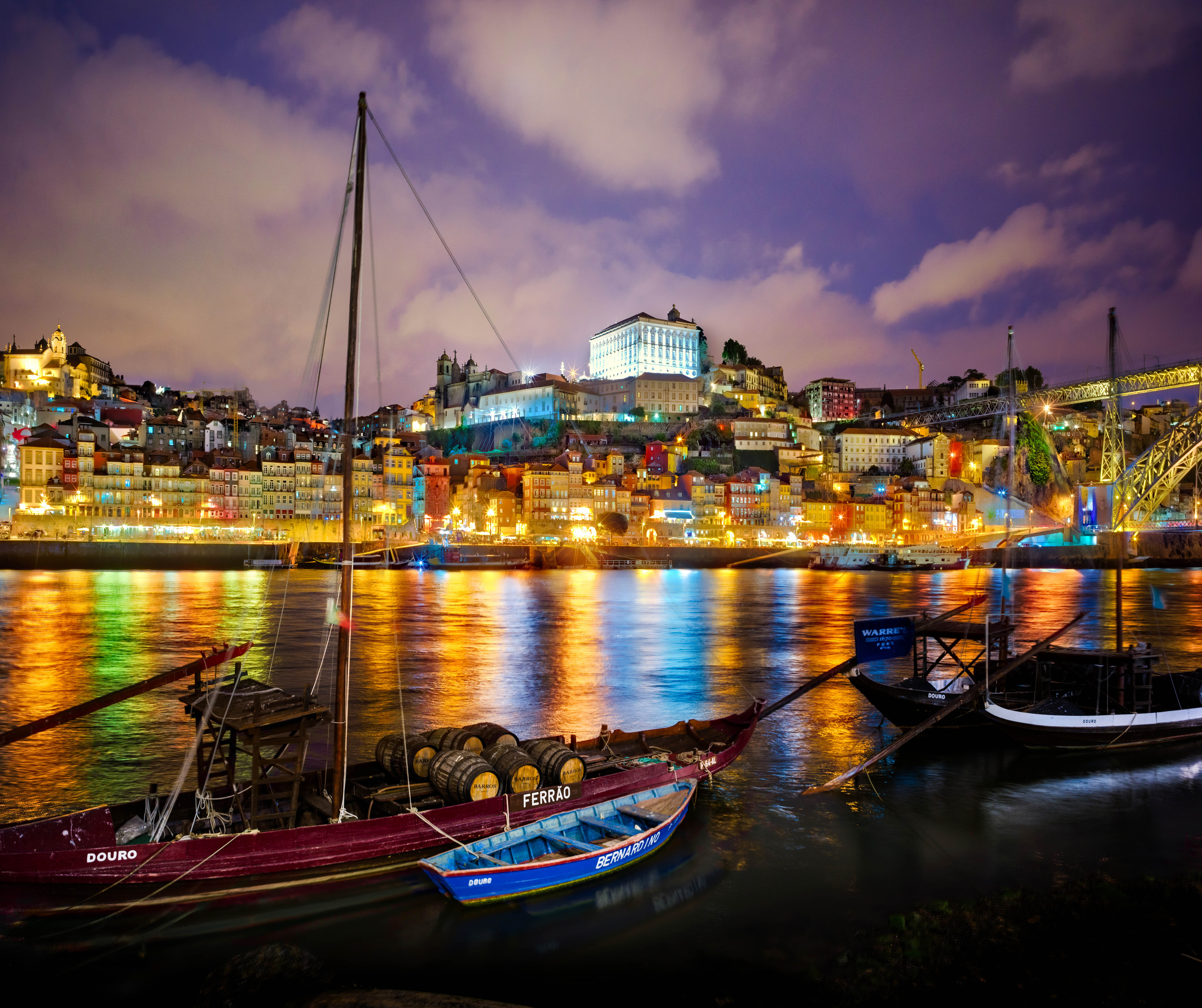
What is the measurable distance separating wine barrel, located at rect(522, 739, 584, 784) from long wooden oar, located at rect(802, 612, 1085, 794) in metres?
3.89

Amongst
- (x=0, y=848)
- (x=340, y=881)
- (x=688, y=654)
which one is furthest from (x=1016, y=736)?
(x=688, y=654)

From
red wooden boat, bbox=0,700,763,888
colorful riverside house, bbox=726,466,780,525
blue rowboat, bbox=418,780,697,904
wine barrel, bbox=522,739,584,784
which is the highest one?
colorful riverside house, bbox=726,466,780,525

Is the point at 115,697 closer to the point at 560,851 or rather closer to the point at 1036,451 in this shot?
the point at 560,851

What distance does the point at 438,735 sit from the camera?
1049 centimetres

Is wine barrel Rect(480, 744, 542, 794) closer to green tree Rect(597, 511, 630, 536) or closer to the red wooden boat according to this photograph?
the red wooden boat

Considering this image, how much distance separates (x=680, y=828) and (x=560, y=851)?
236 cm

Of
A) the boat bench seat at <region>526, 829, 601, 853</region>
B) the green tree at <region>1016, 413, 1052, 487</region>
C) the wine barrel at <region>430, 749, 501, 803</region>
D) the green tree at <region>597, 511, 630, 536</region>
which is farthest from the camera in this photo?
the green tree at <region>1016, 413, 1052, 487</region>

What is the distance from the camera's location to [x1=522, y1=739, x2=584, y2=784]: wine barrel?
952 centimetres

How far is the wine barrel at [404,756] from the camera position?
9.52 meters

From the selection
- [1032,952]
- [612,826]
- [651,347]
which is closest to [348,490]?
[612,826]

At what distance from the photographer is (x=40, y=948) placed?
741 cm

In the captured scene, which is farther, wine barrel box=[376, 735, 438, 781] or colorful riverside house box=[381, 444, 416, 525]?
colorful riverside house box=[381, 444, 416, 525]

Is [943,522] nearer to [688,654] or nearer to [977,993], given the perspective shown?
[688,654]

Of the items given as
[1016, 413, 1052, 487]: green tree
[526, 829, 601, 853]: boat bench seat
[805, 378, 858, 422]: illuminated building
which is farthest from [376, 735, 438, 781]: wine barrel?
[805, 378, 858, 422]: illuminated building
